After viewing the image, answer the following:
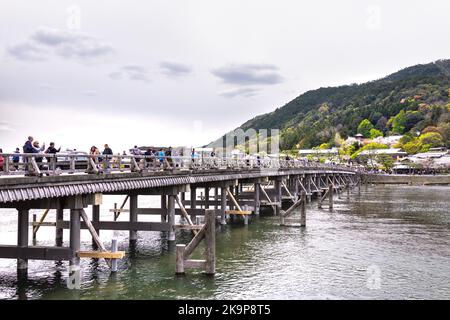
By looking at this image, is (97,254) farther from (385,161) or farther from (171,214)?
(385,161)

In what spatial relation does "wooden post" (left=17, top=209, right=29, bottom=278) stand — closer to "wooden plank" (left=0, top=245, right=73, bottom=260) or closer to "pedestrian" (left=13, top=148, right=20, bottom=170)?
"wooden plank" (left=0, top=245, right=73, bottom=260)

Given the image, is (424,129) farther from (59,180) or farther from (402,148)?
(59,180)

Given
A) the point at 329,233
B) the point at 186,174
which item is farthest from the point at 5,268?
the point at 329,233

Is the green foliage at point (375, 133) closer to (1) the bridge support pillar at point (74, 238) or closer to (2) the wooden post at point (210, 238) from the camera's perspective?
(2) the wooden post at point (210, 238)

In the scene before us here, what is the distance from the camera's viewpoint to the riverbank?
113 meters

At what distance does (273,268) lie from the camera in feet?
67.9

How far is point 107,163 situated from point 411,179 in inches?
4204

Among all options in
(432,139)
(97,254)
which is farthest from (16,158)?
(432,139)

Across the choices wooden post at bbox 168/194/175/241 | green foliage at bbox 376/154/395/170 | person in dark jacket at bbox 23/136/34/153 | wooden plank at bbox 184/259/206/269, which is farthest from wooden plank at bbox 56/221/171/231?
green foliage at bbox 376/154/395/170

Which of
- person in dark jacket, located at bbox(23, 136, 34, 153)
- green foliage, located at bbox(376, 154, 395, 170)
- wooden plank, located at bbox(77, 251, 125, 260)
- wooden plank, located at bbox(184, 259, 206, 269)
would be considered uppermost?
person in dark jacket, located at bbox(23, 136, 34, 153)

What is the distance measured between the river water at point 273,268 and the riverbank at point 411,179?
278 feet

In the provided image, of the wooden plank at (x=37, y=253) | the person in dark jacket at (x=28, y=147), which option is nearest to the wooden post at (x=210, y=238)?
the wooden plank at (x=37, y=253)

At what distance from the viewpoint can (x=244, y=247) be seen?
25.4 metres

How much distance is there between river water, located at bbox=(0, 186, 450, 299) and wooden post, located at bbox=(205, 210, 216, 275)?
423 mm
